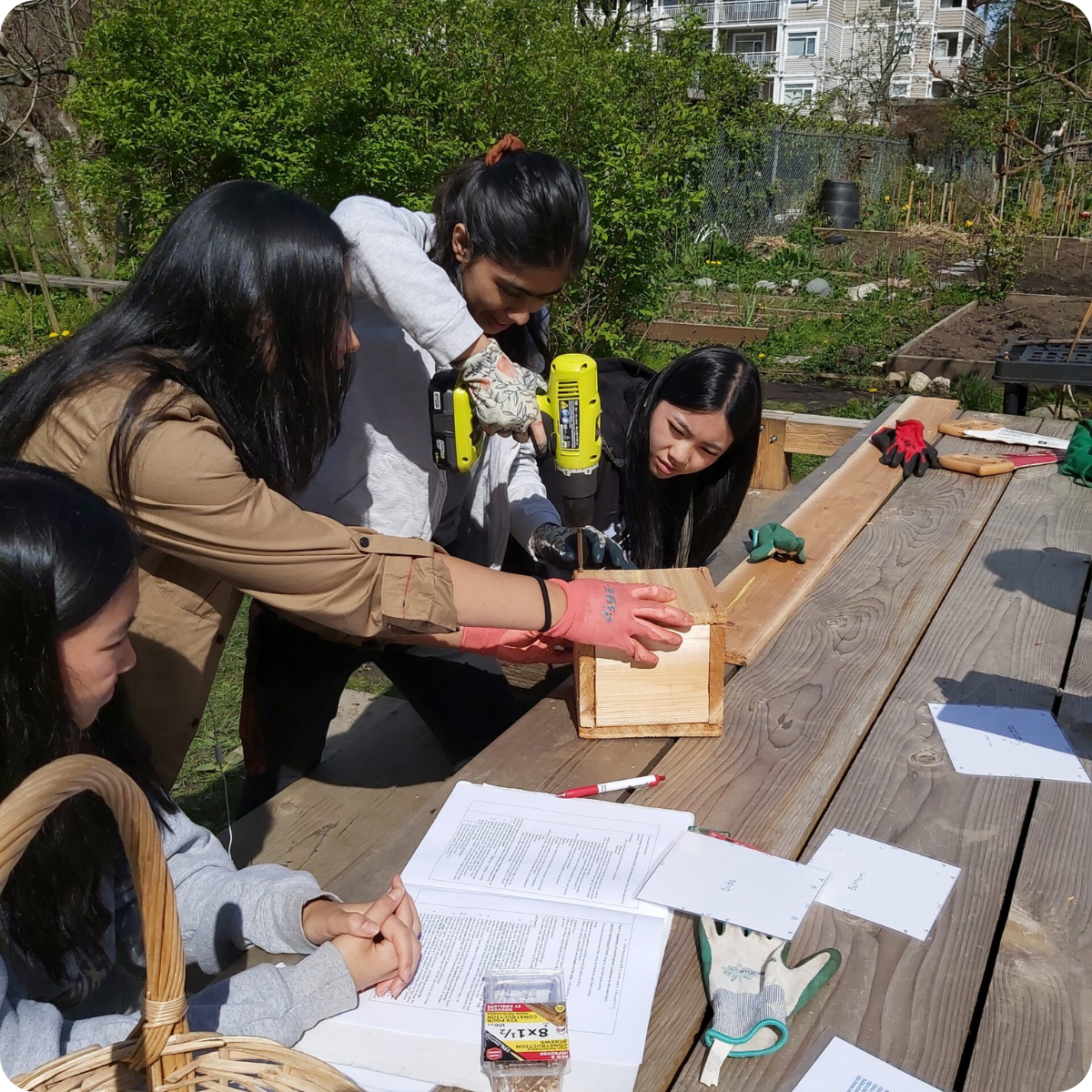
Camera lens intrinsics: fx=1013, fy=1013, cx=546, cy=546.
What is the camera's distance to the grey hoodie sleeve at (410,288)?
7.03 feet

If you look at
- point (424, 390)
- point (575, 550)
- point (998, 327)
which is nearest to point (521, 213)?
point (424, 390)

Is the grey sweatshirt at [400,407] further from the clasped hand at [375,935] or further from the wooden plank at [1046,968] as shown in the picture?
the wooden plank at [1046,968]

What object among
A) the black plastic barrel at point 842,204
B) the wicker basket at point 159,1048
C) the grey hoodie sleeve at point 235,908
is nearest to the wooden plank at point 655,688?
the grey hoodie sleeve at point 235,908

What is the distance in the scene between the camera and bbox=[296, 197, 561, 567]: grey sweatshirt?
2154 mm

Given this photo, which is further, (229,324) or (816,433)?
(816,433)

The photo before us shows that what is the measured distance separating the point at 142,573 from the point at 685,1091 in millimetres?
1193

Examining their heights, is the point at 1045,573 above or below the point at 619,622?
below

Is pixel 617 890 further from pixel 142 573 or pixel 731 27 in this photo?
pixel 731 27

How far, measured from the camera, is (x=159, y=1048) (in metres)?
0.96

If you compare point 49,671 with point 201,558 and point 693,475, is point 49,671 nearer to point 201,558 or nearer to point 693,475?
point 201,558

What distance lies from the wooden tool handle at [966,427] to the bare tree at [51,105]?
813 cm

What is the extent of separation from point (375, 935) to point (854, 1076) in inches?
24.3

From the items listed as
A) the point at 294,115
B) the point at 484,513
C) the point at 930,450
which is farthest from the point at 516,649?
the point at 294,115

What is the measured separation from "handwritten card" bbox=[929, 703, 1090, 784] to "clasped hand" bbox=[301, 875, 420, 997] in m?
1.00
